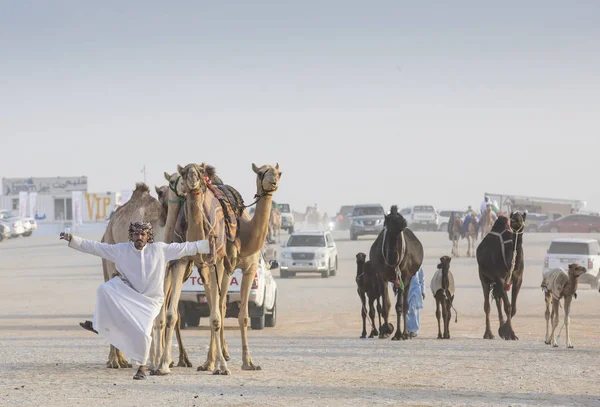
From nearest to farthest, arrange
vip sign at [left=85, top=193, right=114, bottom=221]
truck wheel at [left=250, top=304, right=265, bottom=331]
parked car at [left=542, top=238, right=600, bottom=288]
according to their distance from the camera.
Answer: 1. truck wheel at [left=250, top=304, right=265, bottom=331]
2. parked car at [left=542, top=238, right=600, bottom=288]
3. vip sign at [left=85, top=193, right=114, bottom=221]

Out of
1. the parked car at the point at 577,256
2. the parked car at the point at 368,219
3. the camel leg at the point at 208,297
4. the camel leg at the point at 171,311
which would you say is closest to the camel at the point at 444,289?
the camel leg at the point at 208,297

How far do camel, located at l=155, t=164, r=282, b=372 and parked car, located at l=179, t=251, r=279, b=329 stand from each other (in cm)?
519

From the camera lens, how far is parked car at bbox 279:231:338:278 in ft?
141

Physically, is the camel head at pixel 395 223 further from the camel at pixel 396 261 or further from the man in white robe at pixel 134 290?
the man in white robe at pixel 134 290

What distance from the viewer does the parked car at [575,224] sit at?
7831 cm

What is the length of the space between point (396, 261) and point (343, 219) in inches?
3034

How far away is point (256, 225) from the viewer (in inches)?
600

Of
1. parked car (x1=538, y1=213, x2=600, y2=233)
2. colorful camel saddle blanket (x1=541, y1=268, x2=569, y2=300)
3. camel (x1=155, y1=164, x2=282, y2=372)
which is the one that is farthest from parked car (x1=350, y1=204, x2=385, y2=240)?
camel (x1=155, y1=164, x2=282, y2=372)

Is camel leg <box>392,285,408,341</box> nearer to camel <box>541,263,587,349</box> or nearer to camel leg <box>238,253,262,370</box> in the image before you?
camel <box>541,263,587,349</box>

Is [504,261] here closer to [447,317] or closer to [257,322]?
[447,317]

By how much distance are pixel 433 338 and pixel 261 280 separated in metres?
3.58

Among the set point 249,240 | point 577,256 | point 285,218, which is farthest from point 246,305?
point 285,218

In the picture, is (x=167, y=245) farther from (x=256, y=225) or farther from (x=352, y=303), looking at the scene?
(x=352, y=303)

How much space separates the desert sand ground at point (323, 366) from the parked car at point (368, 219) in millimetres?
34202
